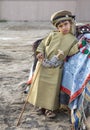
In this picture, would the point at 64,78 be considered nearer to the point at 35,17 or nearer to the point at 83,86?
the point at 83,86

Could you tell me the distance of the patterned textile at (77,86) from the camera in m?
4.18

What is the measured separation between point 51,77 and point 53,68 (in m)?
0.11

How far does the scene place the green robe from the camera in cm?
452

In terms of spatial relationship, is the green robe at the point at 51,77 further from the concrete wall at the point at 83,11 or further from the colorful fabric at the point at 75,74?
the concrete wall at the point at 83,11

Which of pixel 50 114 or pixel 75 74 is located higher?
pixel 75 74

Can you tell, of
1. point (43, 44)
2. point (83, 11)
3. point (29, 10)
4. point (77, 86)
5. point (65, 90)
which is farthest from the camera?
point (83, 11)

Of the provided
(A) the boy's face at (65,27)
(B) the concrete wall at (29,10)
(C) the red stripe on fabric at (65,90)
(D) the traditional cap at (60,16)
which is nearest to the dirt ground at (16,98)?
(C) the red stripe on fabric at (65,90)

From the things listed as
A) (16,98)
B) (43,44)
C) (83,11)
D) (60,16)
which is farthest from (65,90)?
(83,11)

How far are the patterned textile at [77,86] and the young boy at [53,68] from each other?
3.0 inches

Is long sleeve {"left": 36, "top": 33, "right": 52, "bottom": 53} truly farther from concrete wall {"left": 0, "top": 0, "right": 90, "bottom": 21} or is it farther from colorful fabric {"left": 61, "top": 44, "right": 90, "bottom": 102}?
concrete wall {"left": 0, "top": 0, "right": 90, "bottom": 21}

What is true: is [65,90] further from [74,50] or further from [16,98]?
[16,98]

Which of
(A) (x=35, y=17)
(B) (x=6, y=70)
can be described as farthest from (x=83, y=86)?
(A) (x=35, y=17)

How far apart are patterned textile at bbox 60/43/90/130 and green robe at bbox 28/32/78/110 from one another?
8 cm

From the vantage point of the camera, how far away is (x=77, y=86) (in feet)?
14.1
